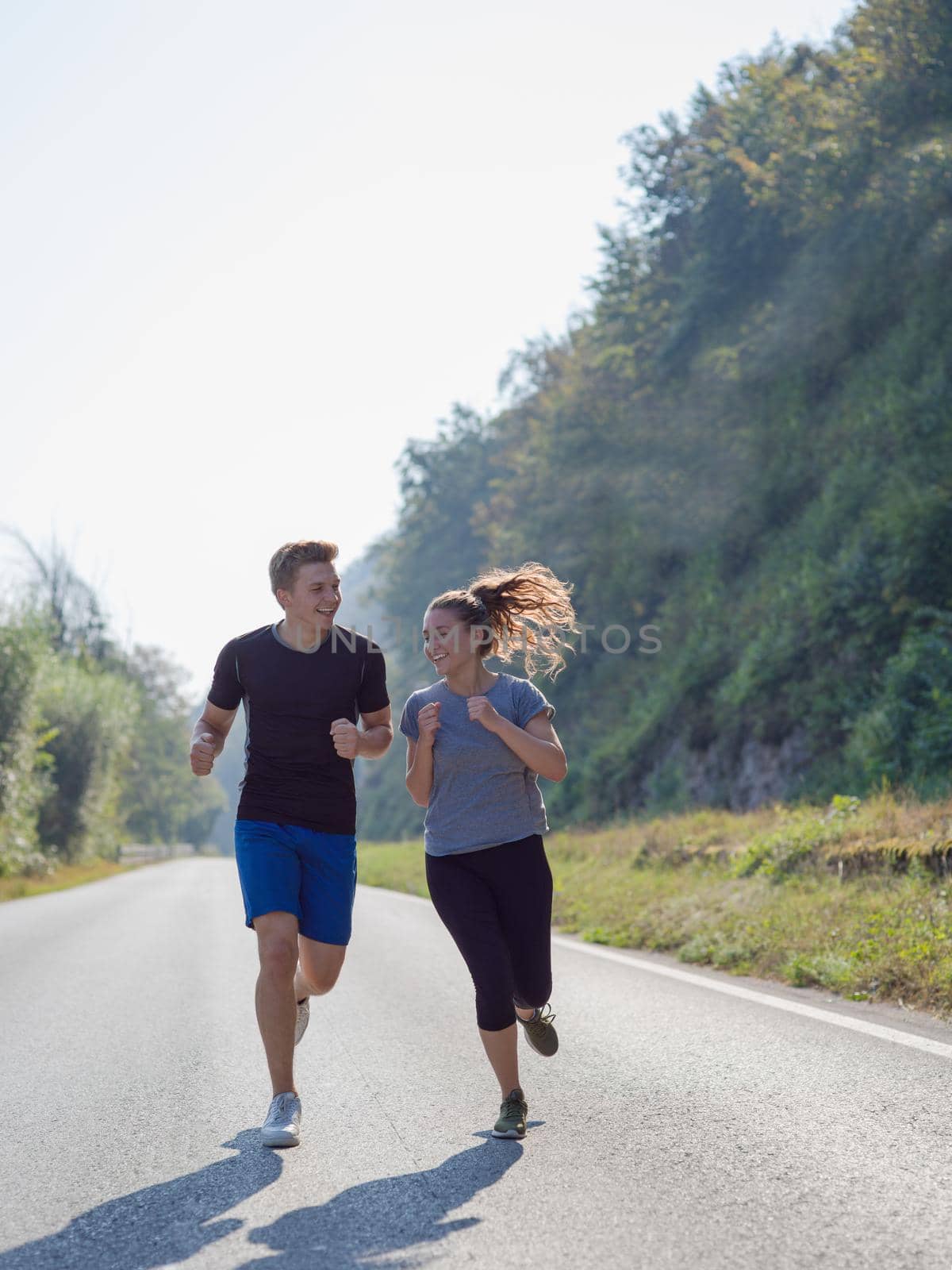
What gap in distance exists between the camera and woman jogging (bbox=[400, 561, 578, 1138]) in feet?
15.1

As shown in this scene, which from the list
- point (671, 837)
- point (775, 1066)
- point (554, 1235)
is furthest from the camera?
point (671, 837)

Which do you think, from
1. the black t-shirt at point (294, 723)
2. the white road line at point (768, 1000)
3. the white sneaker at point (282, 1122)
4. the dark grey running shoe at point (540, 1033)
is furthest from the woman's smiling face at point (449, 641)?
the white road line at point (768, 1000)

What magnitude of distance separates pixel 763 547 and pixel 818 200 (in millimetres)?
6992

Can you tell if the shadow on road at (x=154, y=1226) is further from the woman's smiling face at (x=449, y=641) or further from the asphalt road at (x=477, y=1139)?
the woman's smiling face at (x=449, y=641)

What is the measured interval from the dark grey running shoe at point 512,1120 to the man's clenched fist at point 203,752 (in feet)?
5.58

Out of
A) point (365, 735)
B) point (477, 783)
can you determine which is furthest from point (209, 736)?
point (477, 783)

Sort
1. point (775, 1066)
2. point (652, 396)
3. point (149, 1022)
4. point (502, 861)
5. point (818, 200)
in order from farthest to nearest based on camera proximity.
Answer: point (652, 396)
point (818, 200)
point (149, 1022)
point (775, 1066)
point (502, 861)

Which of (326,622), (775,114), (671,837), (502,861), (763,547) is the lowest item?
(671,837)

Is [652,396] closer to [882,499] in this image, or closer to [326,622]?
[882,499]

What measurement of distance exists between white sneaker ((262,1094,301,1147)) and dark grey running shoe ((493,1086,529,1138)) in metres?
0.73

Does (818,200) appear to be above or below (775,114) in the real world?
below

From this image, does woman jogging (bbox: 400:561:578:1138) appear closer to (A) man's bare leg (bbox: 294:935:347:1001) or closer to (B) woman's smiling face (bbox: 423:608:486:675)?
(B) woman's smiling face (bbox: 423:608:486:675)

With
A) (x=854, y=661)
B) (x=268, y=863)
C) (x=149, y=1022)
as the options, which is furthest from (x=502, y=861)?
(x=854, y=661)

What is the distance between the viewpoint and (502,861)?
469 centimetres
